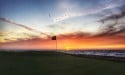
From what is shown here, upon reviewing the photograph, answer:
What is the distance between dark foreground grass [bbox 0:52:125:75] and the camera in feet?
11.0

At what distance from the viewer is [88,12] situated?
345cm

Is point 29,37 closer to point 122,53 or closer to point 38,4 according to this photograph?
point 38,4

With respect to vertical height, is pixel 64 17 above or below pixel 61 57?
above

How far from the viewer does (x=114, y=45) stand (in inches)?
135

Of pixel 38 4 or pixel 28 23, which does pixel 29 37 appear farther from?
pixel 38 4

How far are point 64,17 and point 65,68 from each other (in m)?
0.61

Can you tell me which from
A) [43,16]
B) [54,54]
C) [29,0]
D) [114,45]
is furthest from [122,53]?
[29,0]

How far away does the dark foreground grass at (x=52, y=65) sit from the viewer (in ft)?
11.0

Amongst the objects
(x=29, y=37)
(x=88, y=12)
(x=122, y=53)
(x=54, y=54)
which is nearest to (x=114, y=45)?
(x=122, y=53)

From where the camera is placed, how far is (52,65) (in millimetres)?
3367

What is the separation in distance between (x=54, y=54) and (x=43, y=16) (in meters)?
0.48

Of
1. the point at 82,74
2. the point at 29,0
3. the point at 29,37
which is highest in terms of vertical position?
the point at 29,0

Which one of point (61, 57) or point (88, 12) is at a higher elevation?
point (88, 12)

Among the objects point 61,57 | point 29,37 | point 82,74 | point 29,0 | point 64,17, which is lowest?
point 82,74
